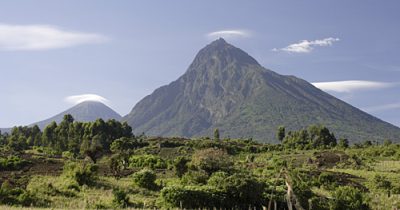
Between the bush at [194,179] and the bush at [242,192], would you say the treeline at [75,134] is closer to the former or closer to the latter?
the bush at [194,179]

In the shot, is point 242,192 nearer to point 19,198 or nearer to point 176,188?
point 176,188

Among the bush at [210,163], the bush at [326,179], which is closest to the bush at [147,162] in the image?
the bush at [210,163]

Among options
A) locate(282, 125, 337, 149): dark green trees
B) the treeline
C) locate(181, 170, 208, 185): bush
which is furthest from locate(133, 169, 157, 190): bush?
locate(282, 125, 337, 149): dark green trees

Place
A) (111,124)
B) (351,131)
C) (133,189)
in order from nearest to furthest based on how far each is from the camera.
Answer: (133,189) < (111,124) < (351,131)

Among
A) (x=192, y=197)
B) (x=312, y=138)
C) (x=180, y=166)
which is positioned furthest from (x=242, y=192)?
(x=312, y=138)

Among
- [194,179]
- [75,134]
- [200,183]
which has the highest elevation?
[75,134]

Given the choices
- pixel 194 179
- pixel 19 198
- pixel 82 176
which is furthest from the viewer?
pixel 194 179

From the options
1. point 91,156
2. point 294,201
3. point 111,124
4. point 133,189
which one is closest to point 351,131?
point 111,124

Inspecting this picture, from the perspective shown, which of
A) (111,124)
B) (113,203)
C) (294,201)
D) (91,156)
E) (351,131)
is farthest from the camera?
(351,131)

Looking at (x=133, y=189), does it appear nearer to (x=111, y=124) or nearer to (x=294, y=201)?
(x=294, y=201)

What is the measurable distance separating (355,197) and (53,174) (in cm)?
1499

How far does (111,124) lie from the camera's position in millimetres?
59500

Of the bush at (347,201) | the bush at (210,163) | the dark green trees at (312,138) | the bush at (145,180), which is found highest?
the dark green trees at (312,138)

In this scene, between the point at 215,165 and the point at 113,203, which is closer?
the point at 113,203
